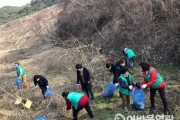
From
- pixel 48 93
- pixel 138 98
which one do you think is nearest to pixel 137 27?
pixel 48 93

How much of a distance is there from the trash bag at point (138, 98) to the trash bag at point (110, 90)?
1332mm

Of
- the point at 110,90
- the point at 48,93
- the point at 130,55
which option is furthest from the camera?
the point at 130,55

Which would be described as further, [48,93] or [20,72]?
[20,72]

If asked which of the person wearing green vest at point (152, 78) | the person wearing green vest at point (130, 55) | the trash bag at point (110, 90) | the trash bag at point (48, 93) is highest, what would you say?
the person wearing green vest at point (152, 78)

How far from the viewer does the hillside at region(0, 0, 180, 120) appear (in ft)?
33.0

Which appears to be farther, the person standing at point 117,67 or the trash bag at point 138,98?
the person standing at point 117,67

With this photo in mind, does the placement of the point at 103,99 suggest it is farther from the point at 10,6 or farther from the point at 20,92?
the point at 10,6

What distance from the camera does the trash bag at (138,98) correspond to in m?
8.59

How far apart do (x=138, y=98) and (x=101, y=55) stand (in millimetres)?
6548

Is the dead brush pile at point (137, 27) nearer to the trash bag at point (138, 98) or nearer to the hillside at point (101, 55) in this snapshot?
the hillside at point (101, 55)

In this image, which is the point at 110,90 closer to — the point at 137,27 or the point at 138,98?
the point at 138,98

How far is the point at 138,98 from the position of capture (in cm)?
866

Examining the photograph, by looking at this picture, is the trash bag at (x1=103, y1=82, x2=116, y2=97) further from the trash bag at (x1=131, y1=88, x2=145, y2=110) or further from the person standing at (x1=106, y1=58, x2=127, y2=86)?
the trash bag at (x1=131, y1=88, x2=145, y2=110)

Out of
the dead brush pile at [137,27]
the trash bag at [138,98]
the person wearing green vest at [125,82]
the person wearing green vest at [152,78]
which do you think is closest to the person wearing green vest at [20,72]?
the dead brush pile at [137,27]
